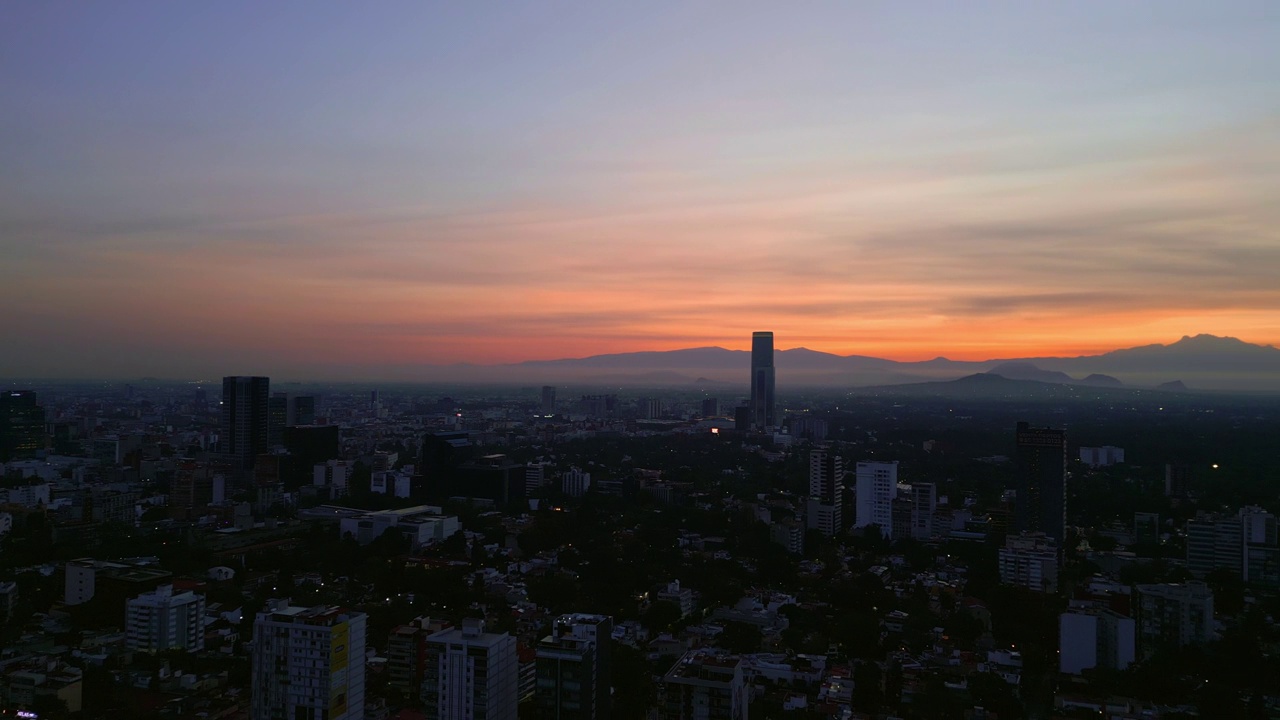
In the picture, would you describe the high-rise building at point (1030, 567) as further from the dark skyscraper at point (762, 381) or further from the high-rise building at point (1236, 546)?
the dark skyscraper at point (762, 381)

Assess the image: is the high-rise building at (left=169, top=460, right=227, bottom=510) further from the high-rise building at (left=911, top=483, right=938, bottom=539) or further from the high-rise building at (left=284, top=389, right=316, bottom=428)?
the high-rise building at (left=911, top=483, right=938, bottom=539)

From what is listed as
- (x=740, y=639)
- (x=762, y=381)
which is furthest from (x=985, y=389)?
(x=740, y=639)

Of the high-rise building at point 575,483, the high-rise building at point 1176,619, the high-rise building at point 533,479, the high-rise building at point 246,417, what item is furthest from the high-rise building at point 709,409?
the high-rise building at point 1176,619

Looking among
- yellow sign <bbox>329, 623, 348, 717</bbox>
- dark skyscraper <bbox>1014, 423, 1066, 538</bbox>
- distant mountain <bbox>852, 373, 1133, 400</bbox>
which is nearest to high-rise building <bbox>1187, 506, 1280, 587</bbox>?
dark skyscraper <bbox>1014, 423, 1066, 538</bbox>

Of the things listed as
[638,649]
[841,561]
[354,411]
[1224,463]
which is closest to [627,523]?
[841,561]

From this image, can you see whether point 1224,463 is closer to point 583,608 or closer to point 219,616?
point 583,608

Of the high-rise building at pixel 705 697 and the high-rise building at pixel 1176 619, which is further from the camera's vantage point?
the high-rise building at pixel 1176 619

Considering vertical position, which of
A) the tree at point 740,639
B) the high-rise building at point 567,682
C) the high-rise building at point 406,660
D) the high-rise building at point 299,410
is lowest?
the tree at point 740,639
